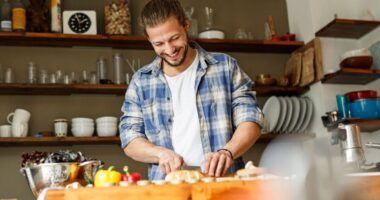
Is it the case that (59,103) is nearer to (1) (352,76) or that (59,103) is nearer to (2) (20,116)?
(2) (20,116)

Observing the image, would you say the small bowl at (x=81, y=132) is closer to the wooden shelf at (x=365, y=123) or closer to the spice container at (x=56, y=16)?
the spice container at (x=56, y=16)

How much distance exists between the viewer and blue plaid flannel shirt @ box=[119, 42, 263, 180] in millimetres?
2041

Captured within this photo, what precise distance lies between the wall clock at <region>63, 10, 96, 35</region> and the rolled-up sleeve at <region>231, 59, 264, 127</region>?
1861mm

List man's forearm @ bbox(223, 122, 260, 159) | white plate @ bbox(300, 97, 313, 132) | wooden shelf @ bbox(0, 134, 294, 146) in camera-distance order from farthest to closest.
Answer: white plate @ bbox(300, 97, 313, 132) → wooden shelf @ bbox(0, 134, 294, 146) → man's forearm @ bbox(223, 122, 260, 159)

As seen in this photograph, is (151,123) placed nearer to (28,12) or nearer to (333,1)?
(28,12)

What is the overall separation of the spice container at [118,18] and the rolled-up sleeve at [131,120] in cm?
167

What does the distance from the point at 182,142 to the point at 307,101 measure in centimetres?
223

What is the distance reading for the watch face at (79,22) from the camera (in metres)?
3.74

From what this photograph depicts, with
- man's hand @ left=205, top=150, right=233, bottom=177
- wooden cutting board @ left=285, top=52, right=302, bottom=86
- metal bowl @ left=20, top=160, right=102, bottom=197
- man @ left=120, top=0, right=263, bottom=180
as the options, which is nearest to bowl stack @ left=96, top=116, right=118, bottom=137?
wooden cutting board @ left=285, top=52, right=302, bottom=86

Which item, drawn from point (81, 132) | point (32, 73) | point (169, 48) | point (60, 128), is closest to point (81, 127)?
point (81, 132)

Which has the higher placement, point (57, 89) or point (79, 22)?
point (79, 22)

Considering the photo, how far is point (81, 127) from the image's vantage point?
360cm

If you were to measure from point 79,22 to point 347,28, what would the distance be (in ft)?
6.26

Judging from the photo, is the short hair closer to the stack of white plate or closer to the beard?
the beard
